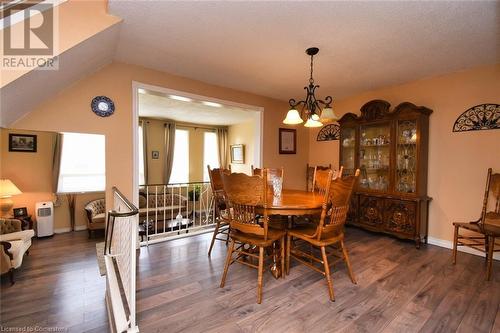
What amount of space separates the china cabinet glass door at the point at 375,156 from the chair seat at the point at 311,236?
190cm

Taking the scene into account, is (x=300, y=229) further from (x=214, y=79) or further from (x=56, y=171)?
(x=56, y=171)

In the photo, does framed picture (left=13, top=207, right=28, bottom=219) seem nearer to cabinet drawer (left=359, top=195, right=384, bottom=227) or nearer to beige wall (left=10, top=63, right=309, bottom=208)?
beige wall (left=10, top=63, right=309, bottom=208)

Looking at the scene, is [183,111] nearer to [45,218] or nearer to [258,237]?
[45,218]

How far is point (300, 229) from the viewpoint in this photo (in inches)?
93.5

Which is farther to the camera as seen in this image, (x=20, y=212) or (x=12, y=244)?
(x=20, y=212)

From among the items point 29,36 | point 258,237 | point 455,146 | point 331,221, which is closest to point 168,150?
point 29,36

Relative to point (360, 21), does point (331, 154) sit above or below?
below

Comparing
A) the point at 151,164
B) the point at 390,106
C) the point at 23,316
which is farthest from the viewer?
the point at 151,164

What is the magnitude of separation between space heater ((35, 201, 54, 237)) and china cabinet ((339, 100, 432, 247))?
15.0ft

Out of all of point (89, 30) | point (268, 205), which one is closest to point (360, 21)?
point (268, 205)

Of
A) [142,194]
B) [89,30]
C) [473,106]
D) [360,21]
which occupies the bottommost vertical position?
[142,194]

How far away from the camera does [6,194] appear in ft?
8.57

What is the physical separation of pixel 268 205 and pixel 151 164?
4982mm

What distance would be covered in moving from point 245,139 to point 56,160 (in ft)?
15.3
